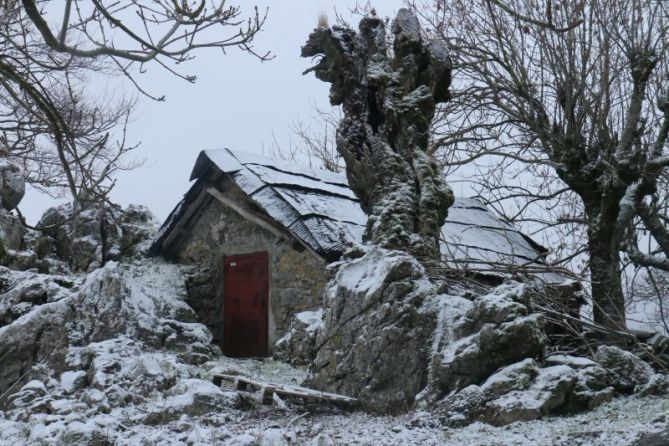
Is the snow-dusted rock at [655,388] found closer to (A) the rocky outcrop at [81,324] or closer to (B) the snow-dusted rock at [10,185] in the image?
(A) the rocky outcrop at [81,324]

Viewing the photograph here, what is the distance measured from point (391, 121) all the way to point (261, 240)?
3767mm

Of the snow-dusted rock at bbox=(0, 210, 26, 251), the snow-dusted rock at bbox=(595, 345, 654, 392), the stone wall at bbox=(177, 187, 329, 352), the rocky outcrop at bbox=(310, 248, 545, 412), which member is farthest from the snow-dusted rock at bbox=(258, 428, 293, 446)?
the snow-dusted rock at bbox=(0, 210, 26, 251)

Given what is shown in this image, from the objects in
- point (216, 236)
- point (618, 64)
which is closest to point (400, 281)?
point (618, 64)

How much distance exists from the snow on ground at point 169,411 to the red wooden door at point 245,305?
1.57 metres

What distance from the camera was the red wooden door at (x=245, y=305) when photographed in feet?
38.3

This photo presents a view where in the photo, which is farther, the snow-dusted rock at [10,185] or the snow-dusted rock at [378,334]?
the snow-dusted rock at [10,185]

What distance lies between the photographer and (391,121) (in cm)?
903

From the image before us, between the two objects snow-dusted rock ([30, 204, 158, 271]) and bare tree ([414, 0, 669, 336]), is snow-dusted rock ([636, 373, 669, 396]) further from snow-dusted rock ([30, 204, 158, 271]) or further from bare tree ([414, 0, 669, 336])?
snow-dusted rock ([30, 204, 158, 271])

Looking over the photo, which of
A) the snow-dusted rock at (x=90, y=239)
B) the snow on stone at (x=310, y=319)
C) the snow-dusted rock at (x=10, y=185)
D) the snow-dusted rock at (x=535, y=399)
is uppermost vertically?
the snow-dusted rock at (x=10, y=185)

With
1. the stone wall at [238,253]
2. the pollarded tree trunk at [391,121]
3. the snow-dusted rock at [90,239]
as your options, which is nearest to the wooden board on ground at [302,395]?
the pollarded tree trunk at [391,121]

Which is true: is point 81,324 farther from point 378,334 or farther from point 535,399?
point 535,399

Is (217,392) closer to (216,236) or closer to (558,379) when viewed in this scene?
(558,379)

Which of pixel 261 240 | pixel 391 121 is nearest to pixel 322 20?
pixel 391 121

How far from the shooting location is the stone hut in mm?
10797
